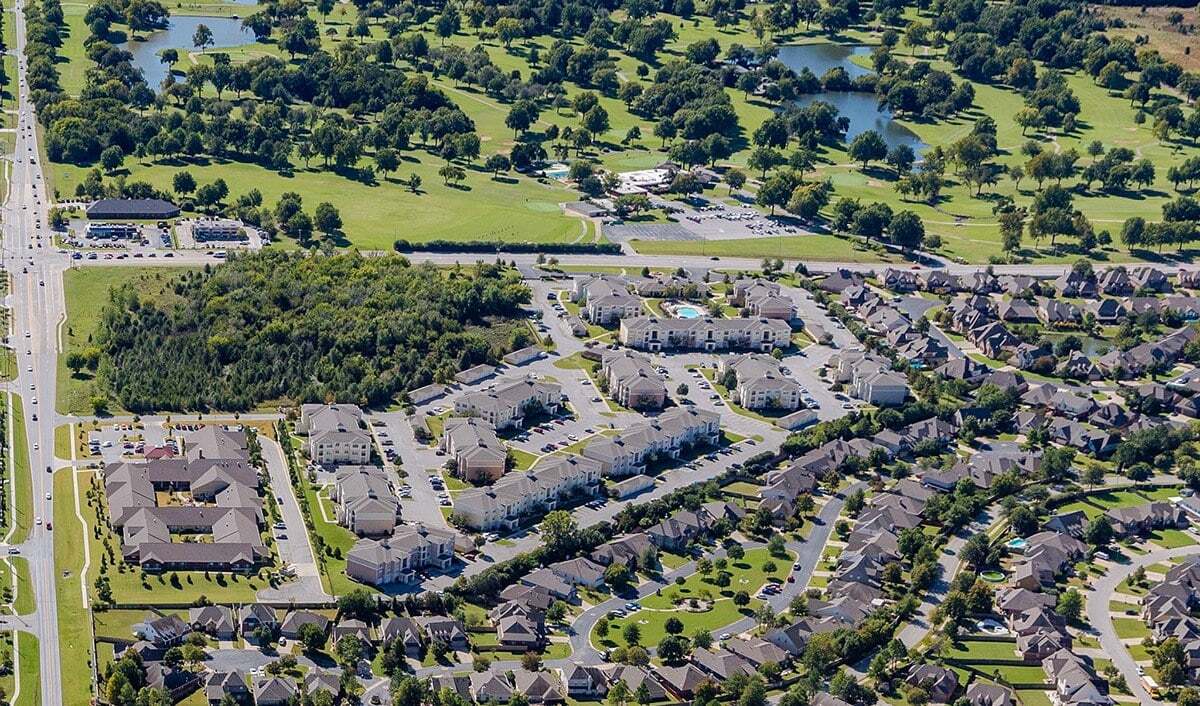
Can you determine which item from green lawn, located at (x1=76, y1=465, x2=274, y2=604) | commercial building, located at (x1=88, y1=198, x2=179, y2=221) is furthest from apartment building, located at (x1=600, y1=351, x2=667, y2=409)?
commercial building, located at (x1=88, y1=198, x2=179, y2=221)

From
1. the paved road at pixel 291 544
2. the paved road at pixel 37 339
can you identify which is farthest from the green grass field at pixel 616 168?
the paved road at pixel 291 544

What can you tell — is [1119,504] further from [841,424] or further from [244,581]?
[244,581]

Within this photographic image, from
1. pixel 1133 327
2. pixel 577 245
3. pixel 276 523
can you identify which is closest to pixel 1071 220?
pixel 1133 327

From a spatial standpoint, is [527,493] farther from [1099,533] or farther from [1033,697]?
[1099,533]

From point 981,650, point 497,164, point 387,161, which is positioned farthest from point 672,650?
point 497,164

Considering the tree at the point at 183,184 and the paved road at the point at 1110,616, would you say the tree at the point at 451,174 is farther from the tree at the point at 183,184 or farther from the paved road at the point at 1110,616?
the paved road at the point at 1110,616

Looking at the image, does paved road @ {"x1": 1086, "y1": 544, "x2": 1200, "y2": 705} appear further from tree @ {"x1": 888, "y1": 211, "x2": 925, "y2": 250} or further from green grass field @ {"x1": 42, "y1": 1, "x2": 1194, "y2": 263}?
green grass field @ {"x1": 42, "y1": 1, "x2": 1194, "y2": 263}
